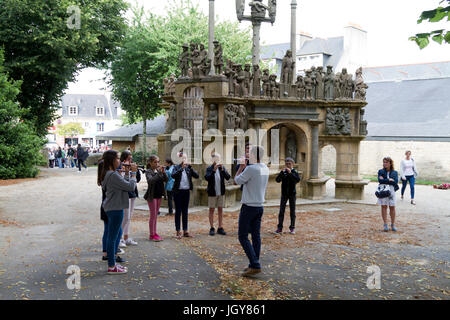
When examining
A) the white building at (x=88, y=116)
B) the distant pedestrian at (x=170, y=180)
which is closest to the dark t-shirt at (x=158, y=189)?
the distant pedestrian at (x=170, y=180)

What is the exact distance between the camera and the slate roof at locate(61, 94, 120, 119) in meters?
71.7

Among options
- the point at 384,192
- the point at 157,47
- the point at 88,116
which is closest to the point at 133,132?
the point at 157,47

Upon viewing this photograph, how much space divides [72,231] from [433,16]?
28.3ft

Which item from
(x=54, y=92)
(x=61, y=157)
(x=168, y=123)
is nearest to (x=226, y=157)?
(x=168, y=123)

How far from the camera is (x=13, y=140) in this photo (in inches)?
892

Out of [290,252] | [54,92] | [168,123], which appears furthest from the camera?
[54,92]

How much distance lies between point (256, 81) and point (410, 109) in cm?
2024

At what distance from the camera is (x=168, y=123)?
52.4ft

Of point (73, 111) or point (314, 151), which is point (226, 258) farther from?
point (73, 111)

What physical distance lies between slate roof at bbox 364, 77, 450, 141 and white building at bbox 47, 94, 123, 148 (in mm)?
47849

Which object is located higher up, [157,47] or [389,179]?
[157,47]

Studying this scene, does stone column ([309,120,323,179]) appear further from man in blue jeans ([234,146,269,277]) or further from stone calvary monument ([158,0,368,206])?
man in blue jeans ([234,146,269,277])

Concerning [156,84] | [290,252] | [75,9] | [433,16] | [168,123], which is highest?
[75,9]
